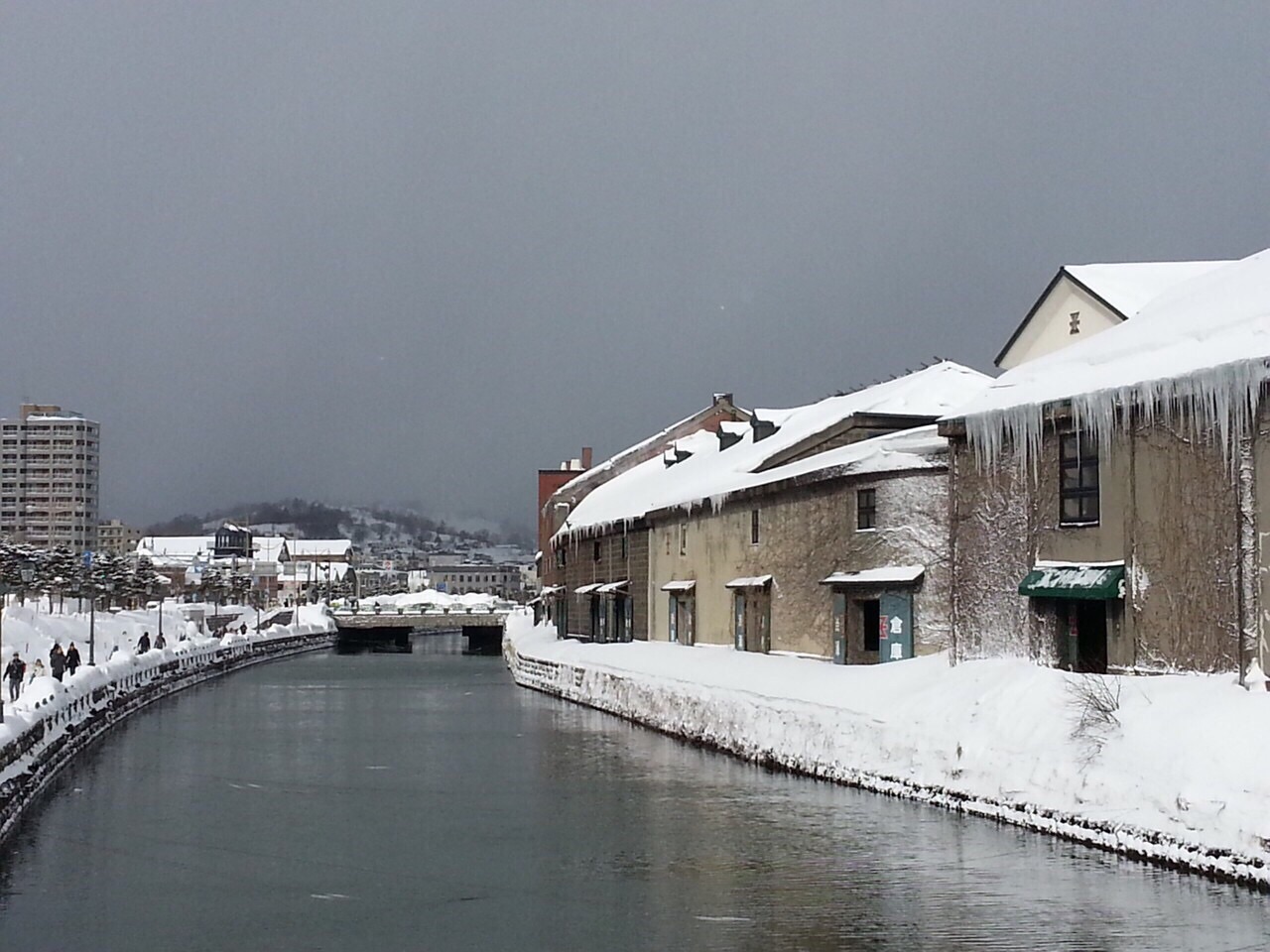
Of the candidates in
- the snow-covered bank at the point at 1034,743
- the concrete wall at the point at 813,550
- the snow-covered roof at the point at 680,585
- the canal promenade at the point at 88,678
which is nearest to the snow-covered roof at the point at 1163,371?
the snow-covered bank at the point at 1034,743

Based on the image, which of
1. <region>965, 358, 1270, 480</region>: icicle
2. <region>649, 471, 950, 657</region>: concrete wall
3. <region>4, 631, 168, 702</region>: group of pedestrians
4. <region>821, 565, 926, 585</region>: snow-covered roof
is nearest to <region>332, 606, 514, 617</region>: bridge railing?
<region>4, 631, 168, 702</region>: group of pedestrians

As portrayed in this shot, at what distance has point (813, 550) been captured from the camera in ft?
130

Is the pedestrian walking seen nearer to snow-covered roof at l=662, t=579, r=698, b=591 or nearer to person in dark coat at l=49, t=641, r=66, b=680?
person in dark coat at l=49, t=641, r=66, b=680

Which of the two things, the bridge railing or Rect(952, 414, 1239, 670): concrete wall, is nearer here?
Rect(952, 414, 1239, 670): concrete wall

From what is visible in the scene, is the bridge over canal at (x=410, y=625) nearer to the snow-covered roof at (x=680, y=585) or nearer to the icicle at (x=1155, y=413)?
the snow-covered roof at (x=680, y=585)

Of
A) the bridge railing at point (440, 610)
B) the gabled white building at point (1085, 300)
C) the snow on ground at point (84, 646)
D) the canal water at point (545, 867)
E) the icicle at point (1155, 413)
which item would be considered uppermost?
the gabled white building at point (1085, 300)

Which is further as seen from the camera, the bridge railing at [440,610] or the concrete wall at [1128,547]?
the bridge railing at [440,610]

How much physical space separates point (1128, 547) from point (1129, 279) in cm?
2620

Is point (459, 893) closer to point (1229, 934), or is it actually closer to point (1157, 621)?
point (1229, 934)

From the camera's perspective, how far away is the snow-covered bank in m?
18.8

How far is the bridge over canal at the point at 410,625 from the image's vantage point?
11791 cm

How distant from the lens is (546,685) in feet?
190

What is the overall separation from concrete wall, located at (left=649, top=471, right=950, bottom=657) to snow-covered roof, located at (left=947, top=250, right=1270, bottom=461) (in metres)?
5.54

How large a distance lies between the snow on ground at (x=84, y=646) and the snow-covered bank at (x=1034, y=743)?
602 inches
